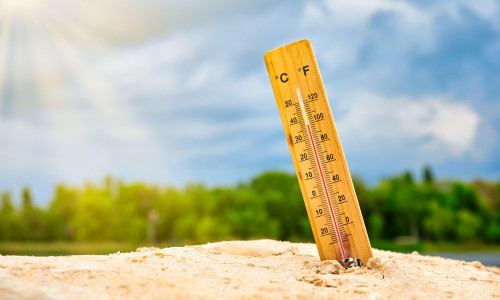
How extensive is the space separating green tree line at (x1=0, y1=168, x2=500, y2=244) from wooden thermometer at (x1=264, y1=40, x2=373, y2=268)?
43.2 m

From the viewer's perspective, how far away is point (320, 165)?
5.17 meters

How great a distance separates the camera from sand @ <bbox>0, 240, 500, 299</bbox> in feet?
11.5

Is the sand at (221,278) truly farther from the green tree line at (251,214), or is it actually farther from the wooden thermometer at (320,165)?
the green tree line at (251,214)

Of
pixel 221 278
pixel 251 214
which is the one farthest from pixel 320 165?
pixel 251 214

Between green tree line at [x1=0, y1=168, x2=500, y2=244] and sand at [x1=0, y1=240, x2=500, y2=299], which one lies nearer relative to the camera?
sand at [x1=0, y1=240, x2=500, y2=299]

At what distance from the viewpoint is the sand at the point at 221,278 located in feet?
11.5

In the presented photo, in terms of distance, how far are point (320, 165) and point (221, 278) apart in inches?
73.2

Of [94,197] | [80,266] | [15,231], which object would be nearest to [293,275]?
[80,266]

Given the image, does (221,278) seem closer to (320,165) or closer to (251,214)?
(320,165)

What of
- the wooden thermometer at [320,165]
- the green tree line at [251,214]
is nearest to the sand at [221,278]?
the wooden thermometer at [320,165]

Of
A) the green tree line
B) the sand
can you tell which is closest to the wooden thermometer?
the sand

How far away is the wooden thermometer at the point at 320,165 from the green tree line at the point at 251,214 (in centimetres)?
4317

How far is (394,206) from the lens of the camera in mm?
51719

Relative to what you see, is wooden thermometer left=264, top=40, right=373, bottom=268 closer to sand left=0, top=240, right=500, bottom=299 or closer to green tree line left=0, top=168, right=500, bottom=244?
sand left=0, top=240, right=500, bottom=299
